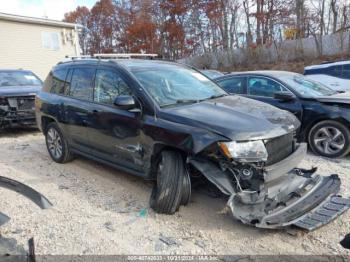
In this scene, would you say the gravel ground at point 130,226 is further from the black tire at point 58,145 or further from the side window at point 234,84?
the side window at point 234,84

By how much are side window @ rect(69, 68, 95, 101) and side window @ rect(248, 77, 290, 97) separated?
3.27 metres

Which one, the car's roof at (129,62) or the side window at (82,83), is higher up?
the car's roof at (129,62)

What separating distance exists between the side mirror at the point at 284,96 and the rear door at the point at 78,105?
3.18 m

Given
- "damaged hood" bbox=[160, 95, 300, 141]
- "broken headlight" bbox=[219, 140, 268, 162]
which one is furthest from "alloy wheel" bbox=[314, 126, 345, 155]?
"broken headlight" bbox=[219, 140, 268, 162]

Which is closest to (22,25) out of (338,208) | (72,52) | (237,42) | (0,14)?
(0,14)

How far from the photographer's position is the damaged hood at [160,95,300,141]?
10.7 ft

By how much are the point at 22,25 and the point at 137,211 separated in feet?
57.4

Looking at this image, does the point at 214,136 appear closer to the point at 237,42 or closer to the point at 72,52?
the point at 72,52

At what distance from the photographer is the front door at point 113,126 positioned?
4020 millimetres

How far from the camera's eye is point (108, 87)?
14.7ft

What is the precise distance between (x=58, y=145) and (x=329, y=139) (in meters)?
4.65

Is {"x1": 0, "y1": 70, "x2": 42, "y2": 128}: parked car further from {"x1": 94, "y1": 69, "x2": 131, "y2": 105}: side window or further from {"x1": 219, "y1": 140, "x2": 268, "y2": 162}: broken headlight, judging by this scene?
{"x1": 219, "y1": 140, "x2": 268, "y2": 162}: broken headlight

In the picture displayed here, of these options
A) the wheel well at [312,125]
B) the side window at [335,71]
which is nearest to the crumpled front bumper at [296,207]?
the wheel well at [312,125]

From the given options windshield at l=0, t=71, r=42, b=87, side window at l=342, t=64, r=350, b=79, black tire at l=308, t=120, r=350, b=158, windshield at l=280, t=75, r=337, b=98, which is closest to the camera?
black tire at l=308, t=120, r=350, b=158
